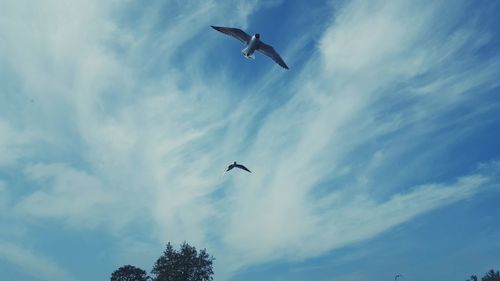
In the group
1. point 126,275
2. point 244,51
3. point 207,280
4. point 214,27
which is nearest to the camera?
point 214,27

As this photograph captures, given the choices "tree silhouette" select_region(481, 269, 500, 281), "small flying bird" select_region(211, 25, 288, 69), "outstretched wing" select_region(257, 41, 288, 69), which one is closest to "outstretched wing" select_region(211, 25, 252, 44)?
"small flying bird" select_region(211, 25, 288, 69)

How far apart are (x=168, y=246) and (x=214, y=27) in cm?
6967

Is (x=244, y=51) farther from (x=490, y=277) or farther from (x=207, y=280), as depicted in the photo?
(x=490, y=277)

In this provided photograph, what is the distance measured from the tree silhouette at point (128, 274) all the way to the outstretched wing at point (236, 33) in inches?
3559

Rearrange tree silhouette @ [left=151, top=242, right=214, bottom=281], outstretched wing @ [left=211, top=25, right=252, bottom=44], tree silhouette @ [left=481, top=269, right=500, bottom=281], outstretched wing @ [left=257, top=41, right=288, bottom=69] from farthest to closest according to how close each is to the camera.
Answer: tree silhouette @ [left=481, top=269, right=500, bottom=281] < tree silhouette @ [left=151, top=242, right=214, bottom=281] < outstretched wing @ [left=257, top=41, right=288, bottom=69] < outstretched wing @ [left=211, top=25, right=252, bottom=44]

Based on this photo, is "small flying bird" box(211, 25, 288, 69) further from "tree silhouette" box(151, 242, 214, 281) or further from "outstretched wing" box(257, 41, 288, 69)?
"tree silhouette" box(151, 242, 214, 281)

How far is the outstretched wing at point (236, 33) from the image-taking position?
25.8m

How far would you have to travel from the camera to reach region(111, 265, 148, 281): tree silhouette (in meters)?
104

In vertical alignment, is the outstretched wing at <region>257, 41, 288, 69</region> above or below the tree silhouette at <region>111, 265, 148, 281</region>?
below

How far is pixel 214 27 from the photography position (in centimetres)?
2523

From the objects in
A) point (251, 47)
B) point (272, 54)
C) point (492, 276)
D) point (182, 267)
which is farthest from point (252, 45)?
point (492, 276)

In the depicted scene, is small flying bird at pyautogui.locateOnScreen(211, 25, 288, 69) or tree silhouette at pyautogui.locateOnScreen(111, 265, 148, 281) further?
tree silhouette at pyautogui.locateOnScreen(111, 265, 148, 281)

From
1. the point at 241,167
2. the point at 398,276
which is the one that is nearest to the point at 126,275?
the point at 398,276

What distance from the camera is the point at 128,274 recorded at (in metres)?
105
